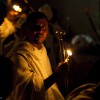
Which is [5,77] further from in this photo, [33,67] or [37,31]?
[37,31]

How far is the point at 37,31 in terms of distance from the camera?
3852 mm

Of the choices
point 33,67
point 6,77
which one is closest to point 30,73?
point 33,67

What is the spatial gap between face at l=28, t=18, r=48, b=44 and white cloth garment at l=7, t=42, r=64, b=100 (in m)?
0.09

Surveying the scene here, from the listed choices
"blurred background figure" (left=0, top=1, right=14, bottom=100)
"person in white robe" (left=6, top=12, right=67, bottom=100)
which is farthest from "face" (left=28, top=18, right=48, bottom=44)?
"blurred background figure" (left=0, top=1, right=14, bottom=100)

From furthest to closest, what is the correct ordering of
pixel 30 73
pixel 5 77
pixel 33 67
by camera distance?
pixel 33 67 → pixel 30 73 → pixel 5 77

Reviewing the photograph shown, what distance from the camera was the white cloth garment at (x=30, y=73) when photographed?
3566 millimetres

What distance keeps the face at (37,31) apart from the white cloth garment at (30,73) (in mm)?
87

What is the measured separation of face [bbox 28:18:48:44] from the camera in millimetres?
3850

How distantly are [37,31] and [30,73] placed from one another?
1.66ft

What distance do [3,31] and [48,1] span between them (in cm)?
1124

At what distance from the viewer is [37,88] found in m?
3.56

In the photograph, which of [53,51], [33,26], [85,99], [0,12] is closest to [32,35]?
[33,26]

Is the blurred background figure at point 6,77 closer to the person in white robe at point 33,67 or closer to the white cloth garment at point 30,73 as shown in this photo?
the person in white robe at point 33,67

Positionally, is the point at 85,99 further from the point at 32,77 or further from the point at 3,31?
the point at 3,31
